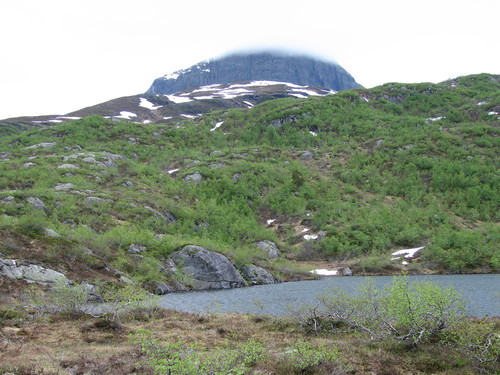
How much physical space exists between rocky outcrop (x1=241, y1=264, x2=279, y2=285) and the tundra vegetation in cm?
367

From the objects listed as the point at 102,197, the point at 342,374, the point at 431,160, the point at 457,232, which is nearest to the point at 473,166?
the point at 431,160

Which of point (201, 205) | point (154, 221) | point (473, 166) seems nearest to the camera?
point (154, 221)

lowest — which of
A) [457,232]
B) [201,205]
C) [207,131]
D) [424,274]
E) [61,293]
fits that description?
[424,274]

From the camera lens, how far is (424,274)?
79.5 meters

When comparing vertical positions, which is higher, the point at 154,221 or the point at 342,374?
the point at 342,374

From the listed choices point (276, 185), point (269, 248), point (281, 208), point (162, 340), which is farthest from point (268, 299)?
point (276, 185)

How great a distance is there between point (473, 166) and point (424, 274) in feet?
210

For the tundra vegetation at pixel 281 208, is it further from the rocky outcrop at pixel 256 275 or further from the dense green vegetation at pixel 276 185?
the rocky outcrop at pixel 256 275

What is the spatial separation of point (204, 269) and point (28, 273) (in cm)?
2894

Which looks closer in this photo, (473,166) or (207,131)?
(473,166)

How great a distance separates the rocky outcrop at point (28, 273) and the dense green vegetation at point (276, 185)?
3.75m

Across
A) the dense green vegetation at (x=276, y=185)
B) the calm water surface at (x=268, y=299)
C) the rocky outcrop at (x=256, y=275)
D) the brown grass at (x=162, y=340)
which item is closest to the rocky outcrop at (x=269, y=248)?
the dense green vegetation at (x=276, y=185)

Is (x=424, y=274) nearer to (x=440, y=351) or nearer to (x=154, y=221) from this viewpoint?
(x=154, y=221)

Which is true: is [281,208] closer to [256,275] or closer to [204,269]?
[256,275]
